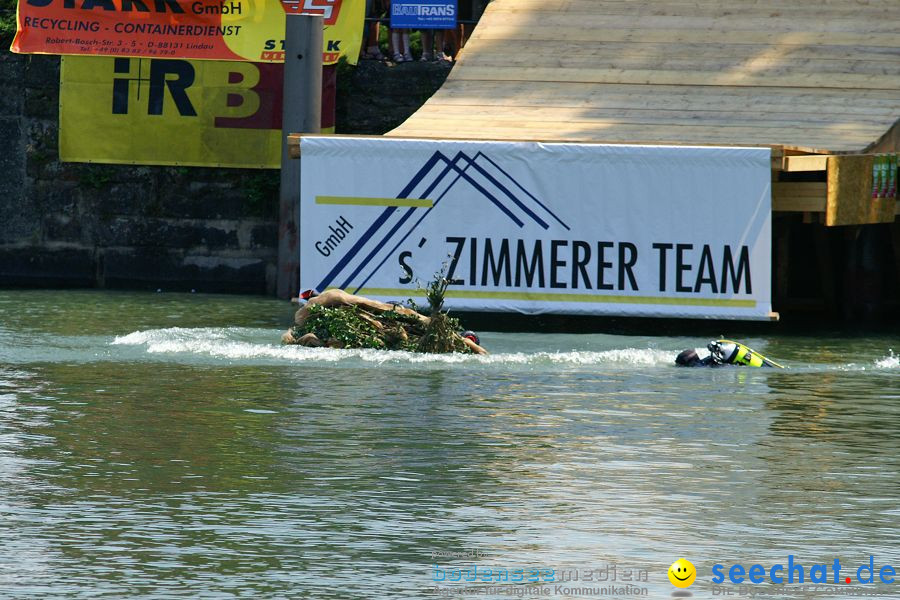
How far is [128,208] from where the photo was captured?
31.8 metres

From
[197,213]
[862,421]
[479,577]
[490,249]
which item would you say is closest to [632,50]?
[490,249]

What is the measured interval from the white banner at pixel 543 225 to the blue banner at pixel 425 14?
4.54m

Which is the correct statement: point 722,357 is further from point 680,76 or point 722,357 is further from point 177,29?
point 177,29

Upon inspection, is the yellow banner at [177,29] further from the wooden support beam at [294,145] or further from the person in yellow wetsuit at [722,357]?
the person in yellow wetsuit at [722,357]

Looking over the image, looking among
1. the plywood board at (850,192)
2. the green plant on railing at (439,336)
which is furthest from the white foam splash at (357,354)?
the plywood board at (850,192)

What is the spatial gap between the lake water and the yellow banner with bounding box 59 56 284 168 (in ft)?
25.7

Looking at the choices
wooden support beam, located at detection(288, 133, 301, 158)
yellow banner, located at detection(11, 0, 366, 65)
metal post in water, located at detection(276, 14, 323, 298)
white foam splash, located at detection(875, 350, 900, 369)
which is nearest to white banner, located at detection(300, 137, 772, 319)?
wooden support beam, located at detection(288, 133, 301, 158)

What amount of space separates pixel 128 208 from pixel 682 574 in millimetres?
21860

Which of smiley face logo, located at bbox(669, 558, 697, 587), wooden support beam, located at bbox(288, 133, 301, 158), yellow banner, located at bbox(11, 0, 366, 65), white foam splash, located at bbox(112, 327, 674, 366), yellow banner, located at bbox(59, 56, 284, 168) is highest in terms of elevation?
yellow banner, located at bbox(11, 0, 366, 65)

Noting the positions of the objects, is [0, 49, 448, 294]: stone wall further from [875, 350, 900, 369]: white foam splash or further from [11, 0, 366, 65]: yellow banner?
[875, 350, 900, 369]: white foam splash

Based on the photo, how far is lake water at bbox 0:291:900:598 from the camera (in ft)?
38.8

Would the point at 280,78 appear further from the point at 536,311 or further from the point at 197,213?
the point at 536,311

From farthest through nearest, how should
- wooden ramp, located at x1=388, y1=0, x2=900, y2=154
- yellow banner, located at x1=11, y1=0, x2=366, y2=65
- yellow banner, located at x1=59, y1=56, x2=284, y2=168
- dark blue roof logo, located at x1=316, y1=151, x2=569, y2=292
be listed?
yellow banner, located at x1=59, y1=56, x2=284, y2=168 < yellow banner, located at x1=11, y1=0, x2=366, y2=65 < wooden ramp, located at x1=388, y1=0, x2=900, y2=154 < dark blue roof logo, located at x1=316, y1=151, x2=569, y2=292

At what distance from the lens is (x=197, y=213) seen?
1243 inches
